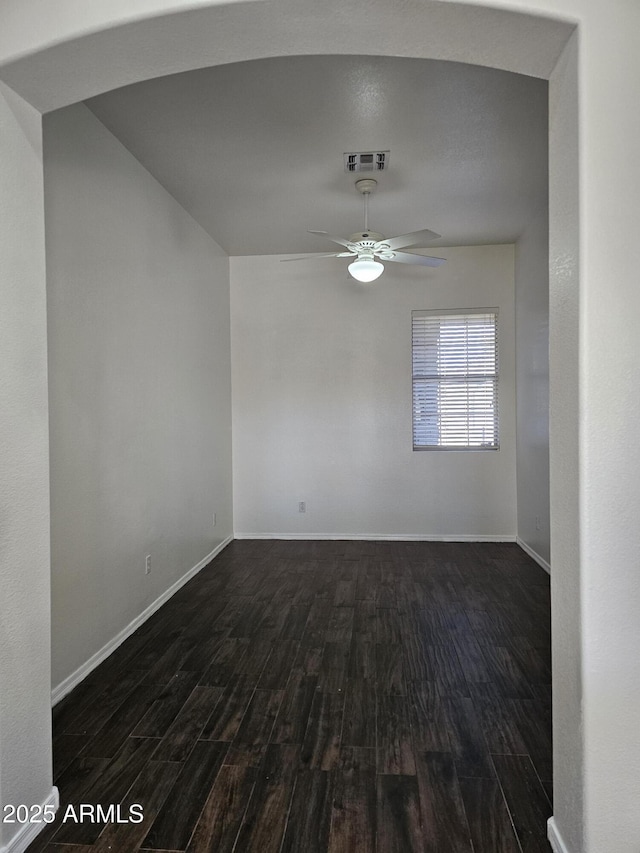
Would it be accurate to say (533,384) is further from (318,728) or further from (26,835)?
(26,835)

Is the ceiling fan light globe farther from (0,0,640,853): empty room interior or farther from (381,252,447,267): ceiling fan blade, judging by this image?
(381,252,447,267): ceiling fan blade

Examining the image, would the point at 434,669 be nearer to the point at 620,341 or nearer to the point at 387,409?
the point at 620,341

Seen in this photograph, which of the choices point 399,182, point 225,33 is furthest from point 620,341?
point 399,182

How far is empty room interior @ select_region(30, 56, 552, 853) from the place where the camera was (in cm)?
200

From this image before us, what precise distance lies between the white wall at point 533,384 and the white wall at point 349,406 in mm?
226

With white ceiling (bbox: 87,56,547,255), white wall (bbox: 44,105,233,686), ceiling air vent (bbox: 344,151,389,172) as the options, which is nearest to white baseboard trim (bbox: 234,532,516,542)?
white wall (bbox: 44,105,233,686)

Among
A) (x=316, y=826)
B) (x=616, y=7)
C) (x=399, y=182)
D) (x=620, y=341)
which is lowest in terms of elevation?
(x=316, y=826)

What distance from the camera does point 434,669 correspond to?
280cm

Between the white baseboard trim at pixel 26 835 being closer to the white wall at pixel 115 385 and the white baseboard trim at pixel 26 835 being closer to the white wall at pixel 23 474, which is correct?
the white wall at pixel 23 474

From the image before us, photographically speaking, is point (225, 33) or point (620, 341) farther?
point (225, 33)

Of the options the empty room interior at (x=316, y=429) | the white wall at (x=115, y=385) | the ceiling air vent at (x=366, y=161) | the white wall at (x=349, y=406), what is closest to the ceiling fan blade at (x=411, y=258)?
the empty room interior at (x=316, y=429)

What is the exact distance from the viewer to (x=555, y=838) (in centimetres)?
163

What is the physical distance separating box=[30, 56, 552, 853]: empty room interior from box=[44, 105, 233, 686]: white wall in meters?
0.02

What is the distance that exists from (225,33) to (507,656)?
2952mm
